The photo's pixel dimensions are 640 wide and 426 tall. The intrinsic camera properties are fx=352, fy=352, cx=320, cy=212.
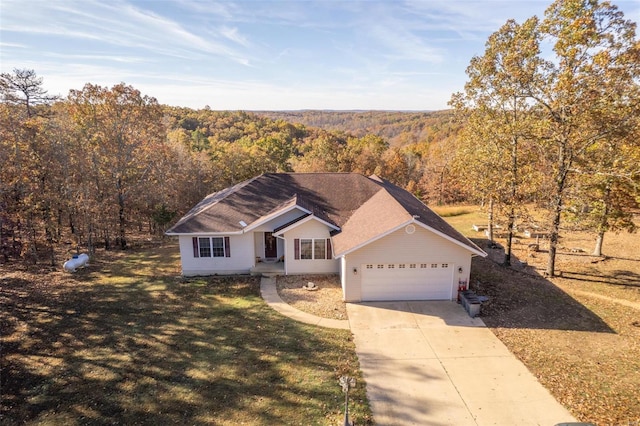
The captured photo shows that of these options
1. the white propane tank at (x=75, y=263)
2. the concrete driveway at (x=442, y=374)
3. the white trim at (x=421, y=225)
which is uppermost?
the white trim at (x=421, y=225)

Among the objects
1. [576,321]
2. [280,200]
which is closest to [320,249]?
[280,200]

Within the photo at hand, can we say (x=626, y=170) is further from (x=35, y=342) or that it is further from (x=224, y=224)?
(x=35, y=342)

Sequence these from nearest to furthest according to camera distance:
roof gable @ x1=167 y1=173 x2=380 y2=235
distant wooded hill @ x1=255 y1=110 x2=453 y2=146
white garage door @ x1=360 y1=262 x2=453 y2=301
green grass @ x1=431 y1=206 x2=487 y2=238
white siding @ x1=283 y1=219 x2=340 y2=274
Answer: white garage door @ x1=360 y1=262 x2=453 y2=301 < white siding @ x1=283 y1=219 x2=340 y2=274 < roof gable @ x1=167 y1=173 x2=380 y2=235 < green grass @ x1=431 y1=206 x2=487 y2=238 < distant wooded hill @ x1=255 y1=110 x2=453 y2=146

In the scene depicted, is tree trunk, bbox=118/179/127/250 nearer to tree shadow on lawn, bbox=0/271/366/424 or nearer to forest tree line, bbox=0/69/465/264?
forest tree line, bbox=0/69/465/264

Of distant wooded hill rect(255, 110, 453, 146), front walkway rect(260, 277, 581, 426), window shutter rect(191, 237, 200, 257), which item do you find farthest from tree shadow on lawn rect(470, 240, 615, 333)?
distant wooded hill rect(255, 110, 453, 146)

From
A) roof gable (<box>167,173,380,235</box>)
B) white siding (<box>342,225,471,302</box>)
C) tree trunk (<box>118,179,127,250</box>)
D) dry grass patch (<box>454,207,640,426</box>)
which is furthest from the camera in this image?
Result: tree trunk (<box>118,179,127,250</box>)

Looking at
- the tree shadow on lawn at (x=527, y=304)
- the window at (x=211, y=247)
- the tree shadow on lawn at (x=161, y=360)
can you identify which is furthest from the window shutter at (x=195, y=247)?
the tree shadow on lawn at (x=527, y=304)

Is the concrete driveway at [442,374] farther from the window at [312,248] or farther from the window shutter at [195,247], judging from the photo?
the window shutter at [195,247]
